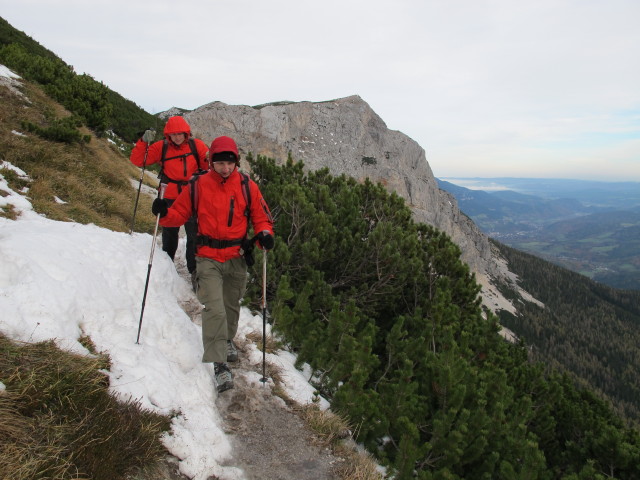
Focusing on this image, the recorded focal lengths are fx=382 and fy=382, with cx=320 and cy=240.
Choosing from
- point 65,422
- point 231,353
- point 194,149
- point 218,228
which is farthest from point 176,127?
point 65,422

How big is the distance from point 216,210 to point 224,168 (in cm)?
48

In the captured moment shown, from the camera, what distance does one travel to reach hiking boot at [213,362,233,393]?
4328mm

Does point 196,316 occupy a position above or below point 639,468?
above

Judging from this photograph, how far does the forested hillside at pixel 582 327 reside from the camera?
87.6 meters

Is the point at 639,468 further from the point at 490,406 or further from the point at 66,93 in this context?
the point at 66,93

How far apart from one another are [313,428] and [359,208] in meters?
6.26

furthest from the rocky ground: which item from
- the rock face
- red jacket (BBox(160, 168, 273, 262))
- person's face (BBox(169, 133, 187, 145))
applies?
the rock face

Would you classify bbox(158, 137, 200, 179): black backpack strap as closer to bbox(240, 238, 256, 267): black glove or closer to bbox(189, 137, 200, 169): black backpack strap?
bbox(189, 137, 200, 169): black backpack strap

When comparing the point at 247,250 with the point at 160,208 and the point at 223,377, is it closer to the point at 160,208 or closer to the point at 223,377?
the point at 160,208

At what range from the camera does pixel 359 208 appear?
9.73 meters

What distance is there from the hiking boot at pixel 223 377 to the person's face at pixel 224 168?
220cm

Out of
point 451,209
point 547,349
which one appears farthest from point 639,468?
point 547,349

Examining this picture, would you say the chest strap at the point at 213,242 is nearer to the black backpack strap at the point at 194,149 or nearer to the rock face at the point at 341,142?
the black backpack strap at the point at 194,149

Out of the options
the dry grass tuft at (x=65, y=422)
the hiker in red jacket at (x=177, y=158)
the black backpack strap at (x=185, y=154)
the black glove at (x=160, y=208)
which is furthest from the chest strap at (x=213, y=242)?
the black backpack strap at (x=185, y=154)
